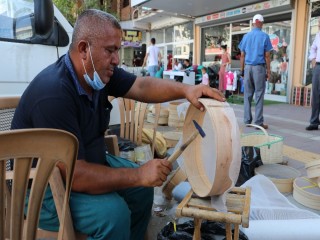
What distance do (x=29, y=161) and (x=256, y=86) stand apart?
5164mm

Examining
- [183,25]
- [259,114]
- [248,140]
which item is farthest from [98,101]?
[183,25]

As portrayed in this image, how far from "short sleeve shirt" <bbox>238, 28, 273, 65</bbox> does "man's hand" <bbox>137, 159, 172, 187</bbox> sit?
4.59 metres

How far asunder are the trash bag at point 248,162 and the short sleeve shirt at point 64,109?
1.71m

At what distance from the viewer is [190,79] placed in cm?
1139

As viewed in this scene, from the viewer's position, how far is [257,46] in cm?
555

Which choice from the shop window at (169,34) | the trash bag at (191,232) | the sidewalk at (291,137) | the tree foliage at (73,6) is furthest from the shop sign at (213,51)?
the trash bag at (191,232)

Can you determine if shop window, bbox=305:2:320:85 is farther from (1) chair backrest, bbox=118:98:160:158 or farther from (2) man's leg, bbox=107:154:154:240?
(2) man's leg, bbox=107:154:154:240

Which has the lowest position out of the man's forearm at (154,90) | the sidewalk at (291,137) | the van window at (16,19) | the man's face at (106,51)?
the sidewalk at (291,137)

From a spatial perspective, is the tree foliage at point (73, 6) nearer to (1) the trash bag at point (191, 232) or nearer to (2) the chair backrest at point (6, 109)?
(2) the chair backrest at point (6, 109)

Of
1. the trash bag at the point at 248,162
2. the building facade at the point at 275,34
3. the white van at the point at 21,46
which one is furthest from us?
the building facade at the point at 275,34

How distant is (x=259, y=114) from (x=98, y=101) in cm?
428

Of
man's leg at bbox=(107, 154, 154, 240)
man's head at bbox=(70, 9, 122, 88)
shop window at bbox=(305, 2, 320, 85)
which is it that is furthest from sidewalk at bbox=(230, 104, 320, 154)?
man's head at bbox=(70, 9, 122, 88)

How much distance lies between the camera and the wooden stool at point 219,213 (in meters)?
1.45

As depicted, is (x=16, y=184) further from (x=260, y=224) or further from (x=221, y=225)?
(x=260, y=224)
